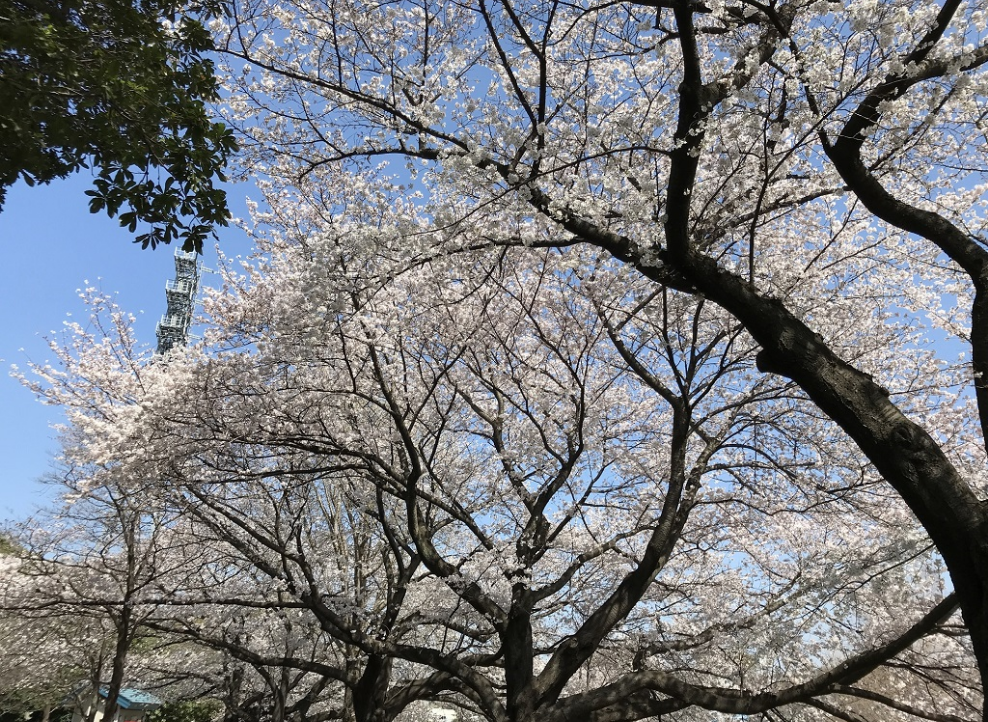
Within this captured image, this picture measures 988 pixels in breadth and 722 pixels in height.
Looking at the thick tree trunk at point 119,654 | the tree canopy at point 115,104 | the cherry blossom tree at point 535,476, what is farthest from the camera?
the thick tree trunk at point 119,654

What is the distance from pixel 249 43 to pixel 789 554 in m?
8.62

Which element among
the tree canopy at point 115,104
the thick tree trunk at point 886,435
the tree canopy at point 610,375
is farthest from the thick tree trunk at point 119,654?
the thick tree trunk at point 886,435

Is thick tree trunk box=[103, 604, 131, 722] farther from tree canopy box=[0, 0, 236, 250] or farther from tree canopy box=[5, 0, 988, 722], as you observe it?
tree canopy box=[0, 0, 236, 250]

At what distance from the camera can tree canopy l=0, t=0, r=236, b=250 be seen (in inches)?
116

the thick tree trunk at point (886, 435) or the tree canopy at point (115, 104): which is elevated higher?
the tree canopy at point (115, 104)

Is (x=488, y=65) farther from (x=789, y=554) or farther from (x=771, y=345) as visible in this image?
(x=789, y=554)

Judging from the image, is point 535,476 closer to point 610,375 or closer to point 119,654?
point 610,375

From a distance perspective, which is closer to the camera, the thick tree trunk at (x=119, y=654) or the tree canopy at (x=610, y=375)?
the tree canopy at (x=610, y=375)

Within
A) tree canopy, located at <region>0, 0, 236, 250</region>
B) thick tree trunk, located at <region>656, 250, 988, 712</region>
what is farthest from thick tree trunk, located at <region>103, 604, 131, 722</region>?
thick tree trunk, located at <region>656, 250, 988, 712</region>

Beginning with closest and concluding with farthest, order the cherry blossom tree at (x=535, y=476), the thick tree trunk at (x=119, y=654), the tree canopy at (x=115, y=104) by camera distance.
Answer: the tree canopy at (x=115, y=104) < the cherry blossom tree at (x=535, y=476) < the thick tree trunk at (x=119, y=654)

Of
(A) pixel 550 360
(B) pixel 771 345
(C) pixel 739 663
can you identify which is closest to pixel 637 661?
(C) pixel 739 663

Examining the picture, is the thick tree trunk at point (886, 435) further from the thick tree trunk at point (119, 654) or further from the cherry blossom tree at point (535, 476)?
the thick tree trunk at point (119, 654)

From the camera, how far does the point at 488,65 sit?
5.77m

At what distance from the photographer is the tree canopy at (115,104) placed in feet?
9.64
